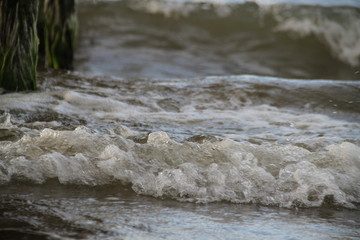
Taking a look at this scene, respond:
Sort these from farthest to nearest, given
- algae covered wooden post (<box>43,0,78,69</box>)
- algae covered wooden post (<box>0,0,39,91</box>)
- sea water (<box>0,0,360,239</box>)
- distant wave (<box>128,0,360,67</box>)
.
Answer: distant wave (<box>128,0,360,67</box>), algae covered wooden post (<box>43,0,78,69</box>), algae covered wooden post (<box>0,0,39,91</box>), sea water (<box>0,0,360,239</box>)

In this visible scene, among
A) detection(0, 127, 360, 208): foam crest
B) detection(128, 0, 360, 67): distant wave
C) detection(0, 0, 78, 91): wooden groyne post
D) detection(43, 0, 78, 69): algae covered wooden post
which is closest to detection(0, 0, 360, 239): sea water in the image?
detection(0, 127, 360, 208): foam crest

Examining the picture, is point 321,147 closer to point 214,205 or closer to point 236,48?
point 214,205

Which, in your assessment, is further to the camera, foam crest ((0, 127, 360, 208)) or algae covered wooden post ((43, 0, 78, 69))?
algae covered wooden post ((43, 0, 78, 69))

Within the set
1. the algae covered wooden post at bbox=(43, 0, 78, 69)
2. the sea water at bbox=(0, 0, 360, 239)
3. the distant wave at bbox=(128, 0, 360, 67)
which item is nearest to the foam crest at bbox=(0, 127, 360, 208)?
the sea water at bbox=(0, 0, 360, 239)

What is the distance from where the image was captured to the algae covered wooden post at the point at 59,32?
20.0ft

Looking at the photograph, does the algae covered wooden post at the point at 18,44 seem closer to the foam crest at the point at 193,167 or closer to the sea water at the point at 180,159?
the sea water at the point at 180,159

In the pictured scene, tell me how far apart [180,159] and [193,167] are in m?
0.15

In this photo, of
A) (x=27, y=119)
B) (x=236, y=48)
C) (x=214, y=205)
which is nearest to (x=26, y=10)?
(x=27, y=119)

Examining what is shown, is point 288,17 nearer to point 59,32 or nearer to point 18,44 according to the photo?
point 59,32

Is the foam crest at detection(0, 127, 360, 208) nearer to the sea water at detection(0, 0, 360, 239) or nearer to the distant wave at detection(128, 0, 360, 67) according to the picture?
the sea water at detection(0, 0, 360, 239)

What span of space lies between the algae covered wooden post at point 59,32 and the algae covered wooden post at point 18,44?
5.27 ft

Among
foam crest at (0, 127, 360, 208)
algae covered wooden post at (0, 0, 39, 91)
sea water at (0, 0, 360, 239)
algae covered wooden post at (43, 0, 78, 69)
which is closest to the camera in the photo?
sea water at (0, 0, 360, 239)

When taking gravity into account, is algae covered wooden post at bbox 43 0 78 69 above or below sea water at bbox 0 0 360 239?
above

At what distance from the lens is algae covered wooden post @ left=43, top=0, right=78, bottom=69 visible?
6094mm
